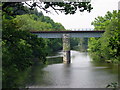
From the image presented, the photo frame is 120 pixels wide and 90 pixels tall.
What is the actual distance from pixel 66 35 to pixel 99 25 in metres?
15.6

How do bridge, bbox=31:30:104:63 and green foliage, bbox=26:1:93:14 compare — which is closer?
green foliage, bbox=26:1:93:14

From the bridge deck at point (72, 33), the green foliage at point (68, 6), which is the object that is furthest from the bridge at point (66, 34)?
the green foliage at point (68, 6)

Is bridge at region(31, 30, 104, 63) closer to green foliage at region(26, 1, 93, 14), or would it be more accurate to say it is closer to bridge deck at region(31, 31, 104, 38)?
bridge deck at region(31, 31, 104, 38)

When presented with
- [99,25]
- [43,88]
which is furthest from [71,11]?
[99,25]

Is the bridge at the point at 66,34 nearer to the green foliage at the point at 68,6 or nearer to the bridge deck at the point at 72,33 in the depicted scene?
the bridge deck at the point at 72,33

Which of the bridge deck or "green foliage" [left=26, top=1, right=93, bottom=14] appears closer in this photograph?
"green foliage" [left=26, top=1, right=93, bottom=14]

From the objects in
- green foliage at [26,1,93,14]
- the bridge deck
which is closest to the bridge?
the bridge deck

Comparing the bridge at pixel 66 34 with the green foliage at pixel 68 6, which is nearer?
the green foliage at pixel 68 6

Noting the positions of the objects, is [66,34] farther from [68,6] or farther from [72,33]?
[68,6]

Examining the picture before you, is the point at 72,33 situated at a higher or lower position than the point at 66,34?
higher

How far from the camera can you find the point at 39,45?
44.9 ft

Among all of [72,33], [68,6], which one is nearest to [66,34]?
[72,33]

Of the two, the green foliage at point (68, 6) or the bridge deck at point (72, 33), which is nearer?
the green foliage at point (68, 6)

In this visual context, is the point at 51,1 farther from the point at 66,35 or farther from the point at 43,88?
the point at 66,35
